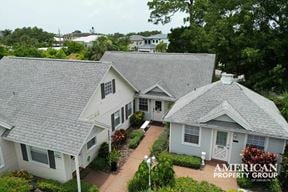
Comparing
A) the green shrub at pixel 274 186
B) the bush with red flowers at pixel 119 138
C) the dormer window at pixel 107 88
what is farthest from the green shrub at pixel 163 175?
the dormer window at pixel 107 88

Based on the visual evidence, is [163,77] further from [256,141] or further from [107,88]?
[256,141]

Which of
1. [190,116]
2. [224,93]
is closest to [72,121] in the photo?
[190,116]

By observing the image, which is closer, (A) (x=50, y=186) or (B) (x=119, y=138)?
(A) (x=50, y=186)

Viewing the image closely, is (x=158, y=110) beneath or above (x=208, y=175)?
above

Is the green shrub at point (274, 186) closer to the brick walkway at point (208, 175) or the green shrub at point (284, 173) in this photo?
the green shrub at point (284, 173)

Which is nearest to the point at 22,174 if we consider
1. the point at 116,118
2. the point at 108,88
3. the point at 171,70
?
the point at 108,88

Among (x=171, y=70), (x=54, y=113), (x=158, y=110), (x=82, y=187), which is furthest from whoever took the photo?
(x=171, y=70)

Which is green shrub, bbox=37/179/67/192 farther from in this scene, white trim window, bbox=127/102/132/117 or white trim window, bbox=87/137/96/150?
white trim window, bbox=127/102/132/117

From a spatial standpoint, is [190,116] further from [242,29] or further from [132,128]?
[242,29]
